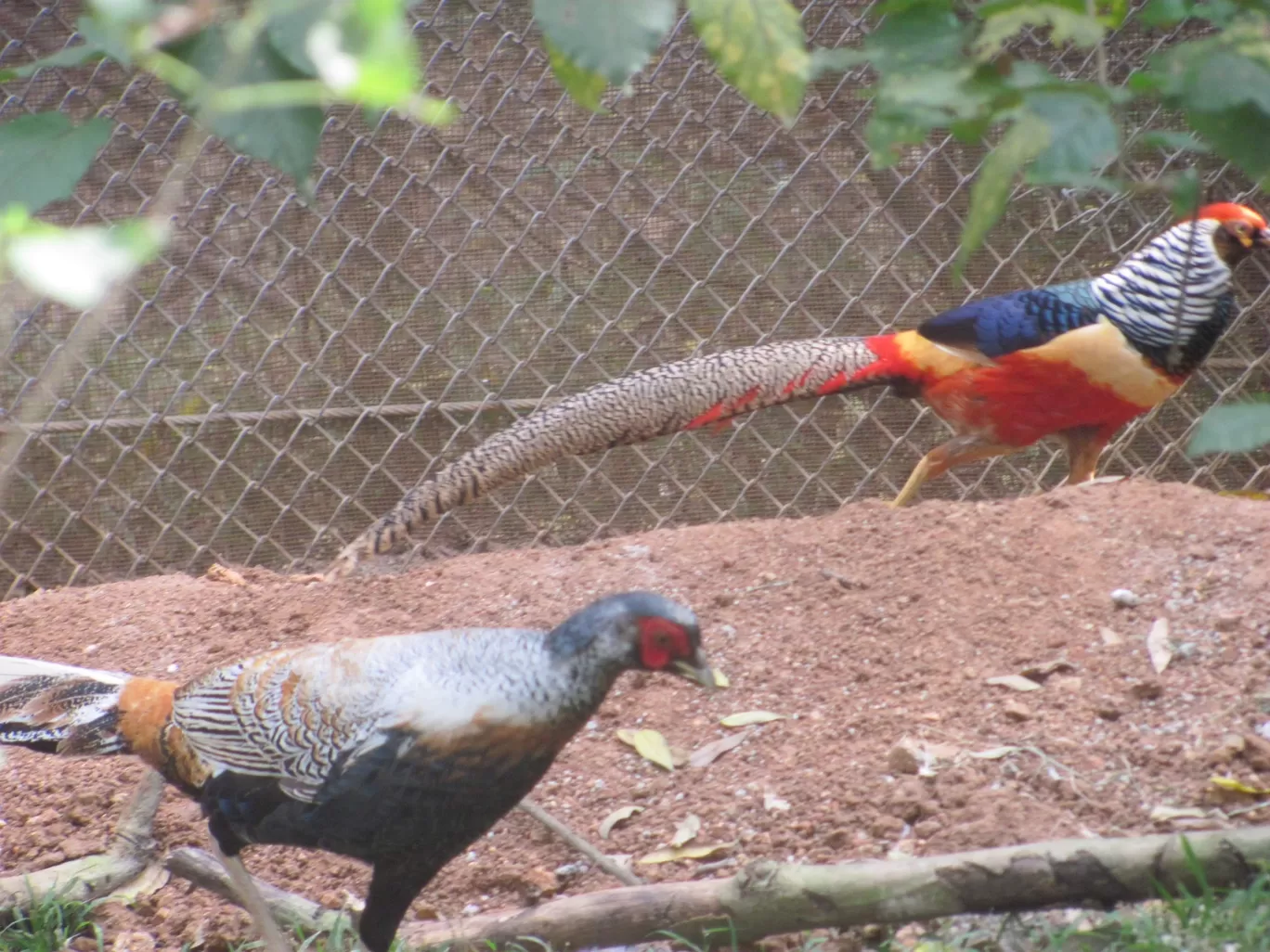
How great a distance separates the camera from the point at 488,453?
395 cm

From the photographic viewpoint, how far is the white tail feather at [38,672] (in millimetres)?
2689

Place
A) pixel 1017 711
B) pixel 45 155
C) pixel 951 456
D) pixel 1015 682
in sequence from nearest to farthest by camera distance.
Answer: pixel 45 155, pixel 1017 711, pixel 1015 682, pixel 951 456

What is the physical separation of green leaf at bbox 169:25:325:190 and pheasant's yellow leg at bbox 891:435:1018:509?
3299 mm

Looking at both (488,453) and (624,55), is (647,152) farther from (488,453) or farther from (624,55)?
(624,55)

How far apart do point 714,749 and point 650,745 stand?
0.15 metres

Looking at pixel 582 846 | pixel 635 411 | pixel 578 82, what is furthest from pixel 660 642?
pixel 635 411

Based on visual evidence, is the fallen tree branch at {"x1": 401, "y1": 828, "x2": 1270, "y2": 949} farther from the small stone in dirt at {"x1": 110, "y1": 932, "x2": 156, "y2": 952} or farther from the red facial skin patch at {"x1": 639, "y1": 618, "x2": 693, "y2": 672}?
the small stone in dirt at {"x1": 110, "y1": 932, "x2": 156, "y2": 952}

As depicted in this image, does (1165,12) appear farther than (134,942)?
No

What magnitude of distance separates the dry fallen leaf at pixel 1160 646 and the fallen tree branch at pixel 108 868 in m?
2.26

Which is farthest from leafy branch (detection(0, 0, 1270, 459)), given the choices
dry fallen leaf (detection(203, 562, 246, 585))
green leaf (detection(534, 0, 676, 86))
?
dry fallen leaf (detection(203, 562, 246, 585))

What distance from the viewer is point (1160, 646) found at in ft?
9.53

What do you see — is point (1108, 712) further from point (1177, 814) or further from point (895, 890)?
point (895, 890)

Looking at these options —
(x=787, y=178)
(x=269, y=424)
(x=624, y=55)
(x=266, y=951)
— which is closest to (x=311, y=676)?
(x=266, y=951)

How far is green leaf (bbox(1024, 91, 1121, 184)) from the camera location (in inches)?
41.9
